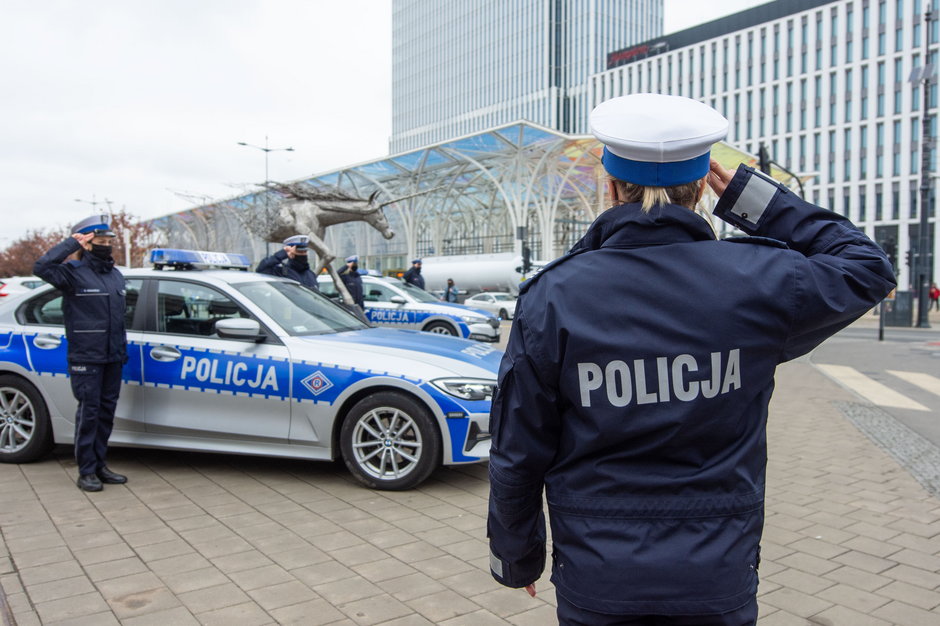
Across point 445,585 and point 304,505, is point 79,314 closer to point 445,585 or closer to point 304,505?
point 304,505

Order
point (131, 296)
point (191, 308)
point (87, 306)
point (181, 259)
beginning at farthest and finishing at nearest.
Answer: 1. point (181, 259)
2. point (131, 296)
3. point (191, 308)
4. point (87, 306)

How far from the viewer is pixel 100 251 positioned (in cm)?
527

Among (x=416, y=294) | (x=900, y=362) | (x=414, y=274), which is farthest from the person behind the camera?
(x=414, y=274)

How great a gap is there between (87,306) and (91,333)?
201 millimetres

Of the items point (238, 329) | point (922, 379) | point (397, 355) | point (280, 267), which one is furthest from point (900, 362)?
point (238, 329)

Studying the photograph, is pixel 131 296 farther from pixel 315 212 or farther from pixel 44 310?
pixel 315 212

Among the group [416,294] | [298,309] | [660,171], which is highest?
[660,171]

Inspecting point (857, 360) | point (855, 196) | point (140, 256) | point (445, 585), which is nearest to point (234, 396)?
point (445, 585)

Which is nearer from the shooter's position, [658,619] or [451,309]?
[658,619]

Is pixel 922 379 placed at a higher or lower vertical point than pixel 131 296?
lower

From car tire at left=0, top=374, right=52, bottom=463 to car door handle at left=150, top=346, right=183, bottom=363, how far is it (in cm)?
99

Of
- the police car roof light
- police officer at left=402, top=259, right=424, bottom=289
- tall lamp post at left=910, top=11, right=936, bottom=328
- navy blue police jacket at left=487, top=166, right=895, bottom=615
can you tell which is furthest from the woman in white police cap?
tall lamp post at left=910, top=11, right=936, bottom=328

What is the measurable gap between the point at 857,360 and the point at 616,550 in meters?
15.7

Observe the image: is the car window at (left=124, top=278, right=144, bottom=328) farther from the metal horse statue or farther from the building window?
the building window
